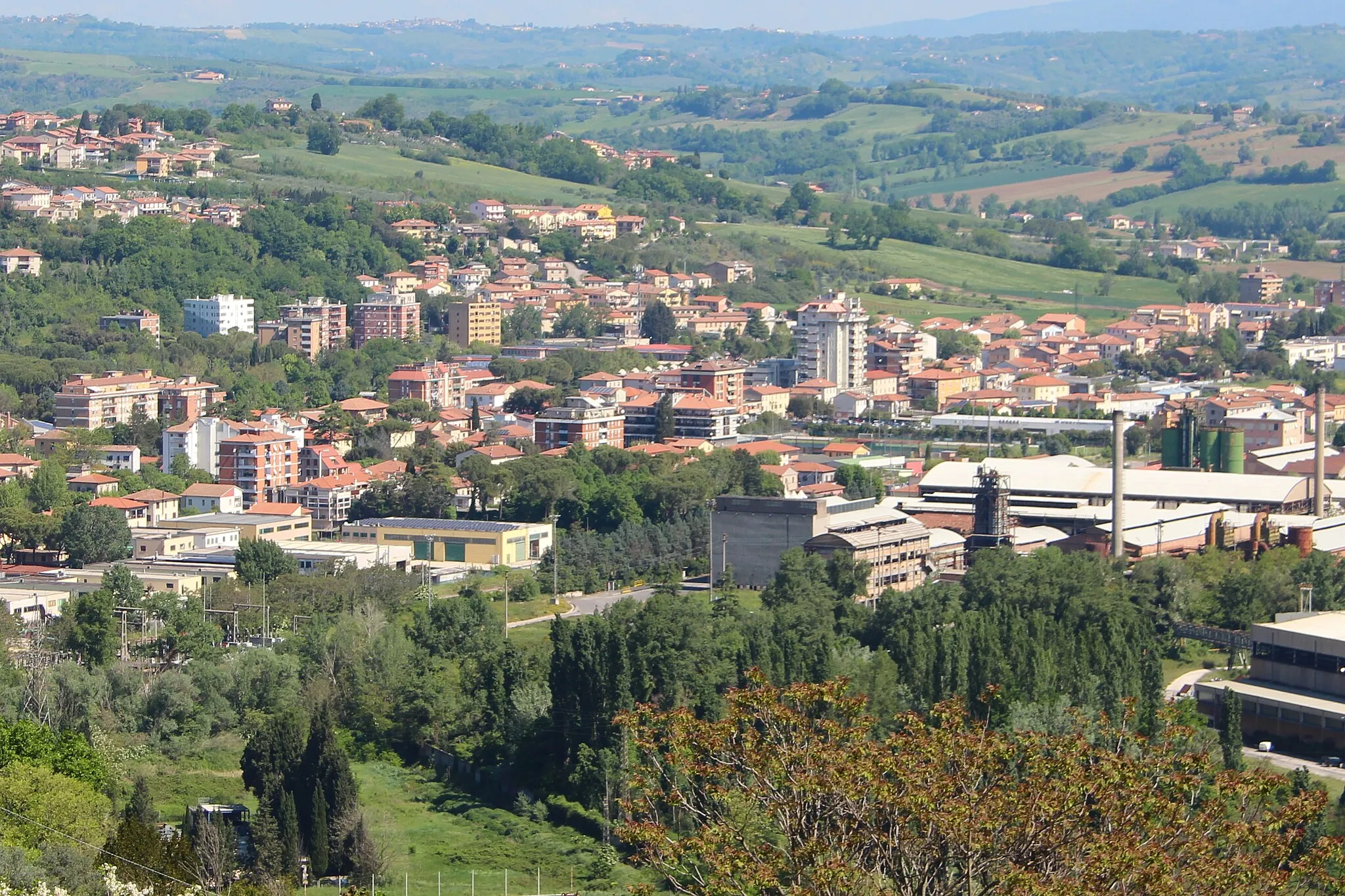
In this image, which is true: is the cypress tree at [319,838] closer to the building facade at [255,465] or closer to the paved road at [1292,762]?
the paved road at [1292,762]

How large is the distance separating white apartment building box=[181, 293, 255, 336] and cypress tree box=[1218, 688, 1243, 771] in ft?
98.8

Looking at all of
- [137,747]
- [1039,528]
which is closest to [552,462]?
[1039,528]

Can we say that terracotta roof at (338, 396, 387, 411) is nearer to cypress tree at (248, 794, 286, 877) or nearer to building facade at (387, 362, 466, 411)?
building facade at (387, 362, 466, 411)

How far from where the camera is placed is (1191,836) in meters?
9.30

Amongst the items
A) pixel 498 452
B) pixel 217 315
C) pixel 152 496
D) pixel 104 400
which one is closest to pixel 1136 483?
pixel 498 452

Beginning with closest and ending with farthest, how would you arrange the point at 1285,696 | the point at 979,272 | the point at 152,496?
the point at 1285,696
the point at 152,496
the point at 979,272

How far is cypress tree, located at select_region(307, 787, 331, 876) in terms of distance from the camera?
1675 centimetres

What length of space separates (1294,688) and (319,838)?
8.78 meters

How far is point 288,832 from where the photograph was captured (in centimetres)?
1670

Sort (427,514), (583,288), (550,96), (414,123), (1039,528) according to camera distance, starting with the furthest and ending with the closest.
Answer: (550,96), (414,123), (583,288), (427,514), (1039,528)

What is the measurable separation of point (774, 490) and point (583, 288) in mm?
22842

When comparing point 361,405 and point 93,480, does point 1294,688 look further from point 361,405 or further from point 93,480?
point 361,405

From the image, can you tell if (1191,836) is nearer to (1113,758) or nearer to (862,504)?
(1113,758)

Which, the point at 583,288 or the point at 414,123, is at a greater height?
the point at 414,123
